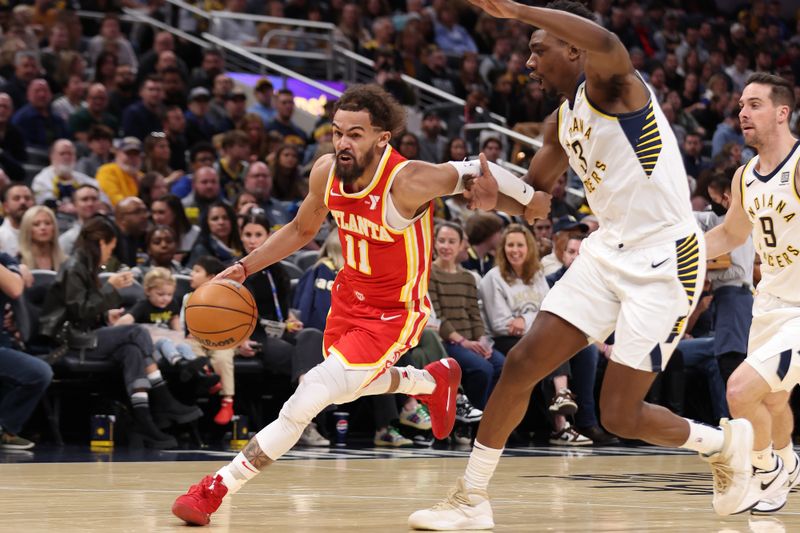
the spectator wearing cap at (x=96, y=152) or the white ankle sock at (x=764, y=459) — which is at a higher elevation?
the white ankle sock at (x=764, y=459)

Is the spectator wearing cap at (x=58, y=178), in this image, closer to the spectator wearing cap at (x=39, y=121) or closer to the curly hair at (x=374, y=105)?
the spectator wearing cap at (x=39, y=121)

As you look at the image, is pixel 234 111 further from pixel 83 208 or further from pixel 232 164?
pixel 83 208

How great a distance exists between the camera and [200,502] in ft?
14.6

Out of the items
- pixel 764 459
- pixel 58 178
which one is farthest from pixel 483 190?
pixel 58 178

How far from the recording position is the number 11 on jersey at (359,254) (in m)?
5.05

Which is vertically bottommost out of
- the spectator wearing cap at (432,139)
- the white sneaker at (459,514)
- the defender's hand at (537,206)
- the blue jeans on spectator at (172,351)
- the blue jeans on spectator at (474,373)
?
the blue jeans on spectator at (474,373)

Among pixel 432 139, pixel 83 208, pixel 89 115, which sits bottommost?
pixel 83 208

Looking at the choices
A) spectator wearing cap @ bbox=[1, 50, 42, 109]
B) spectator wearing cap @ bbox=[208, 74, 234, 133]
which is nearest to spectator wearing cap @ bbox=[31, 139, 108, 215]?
spectator wearing cap @ bbox=[1, 50, 42, 109]

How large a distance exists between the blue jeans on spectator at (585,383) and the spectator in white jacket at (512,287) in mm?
510

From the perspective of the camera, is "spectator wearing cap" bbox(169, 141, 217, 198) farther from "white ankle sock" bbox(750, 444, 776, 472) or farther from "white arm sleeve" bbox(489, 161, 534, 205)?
"white ankle sock" bbox(750, 444, 776, 472)

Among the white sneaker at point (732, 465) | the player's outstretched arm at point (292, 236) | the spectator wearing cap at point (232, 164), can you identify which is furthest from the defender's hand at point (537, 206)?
Result: the spectator wearing cap at point (232, 164)

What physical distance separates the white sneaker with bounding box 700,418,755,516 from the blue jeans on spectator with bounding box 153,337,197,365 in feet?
15.6

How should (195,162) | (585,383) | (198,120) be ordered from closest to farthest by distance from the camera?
(585,383) < (195,162) < (198,120)

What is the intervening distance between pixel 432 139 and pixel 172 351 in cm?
615
